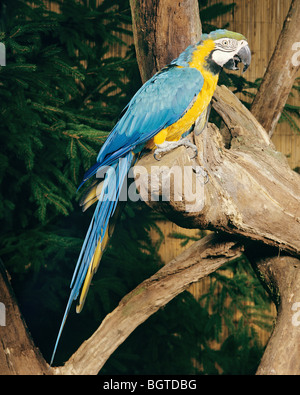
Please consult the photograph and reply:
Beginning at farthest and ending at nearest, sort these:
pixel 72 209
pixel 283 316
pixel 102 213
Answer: pixel 72 209, pixel 283 316, pixel 102 213

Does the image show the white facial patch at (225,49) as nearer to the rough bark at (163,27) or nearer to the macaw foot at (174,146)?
the rough bark at (163,27)

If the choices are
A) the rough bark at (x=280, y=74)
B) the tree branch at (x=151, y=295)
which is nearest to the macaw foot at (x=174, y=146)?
the tree branch at (x=151, y=295)

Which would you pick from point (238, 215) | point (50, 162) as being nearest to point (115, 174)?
point (238, 215)

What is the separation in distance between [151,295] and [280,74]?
958mm

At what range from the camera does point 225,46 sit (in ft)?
3.40

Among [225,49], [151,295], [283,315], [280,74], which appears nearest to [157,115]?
[225,49]

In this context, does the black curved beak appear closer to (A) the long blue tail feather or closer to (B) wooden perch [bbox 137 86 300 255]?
(B) wooden perch [bbox 137 86 300 255]

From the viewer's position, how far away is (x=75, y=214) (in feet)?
5.29

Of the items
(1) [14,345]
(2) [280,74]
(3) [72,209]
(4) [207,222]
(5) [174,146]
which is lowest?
(1) [14,345]

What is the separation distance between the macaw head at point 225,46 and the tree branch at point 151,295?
1.65 ft

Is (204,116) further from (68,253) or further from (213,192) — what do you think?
(68,253)

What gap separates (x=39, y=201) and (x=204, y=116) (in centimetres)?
61

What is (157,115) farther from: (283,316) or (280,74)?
(280,74)

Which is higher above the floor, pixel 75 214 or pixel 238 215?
pixel 238 215
